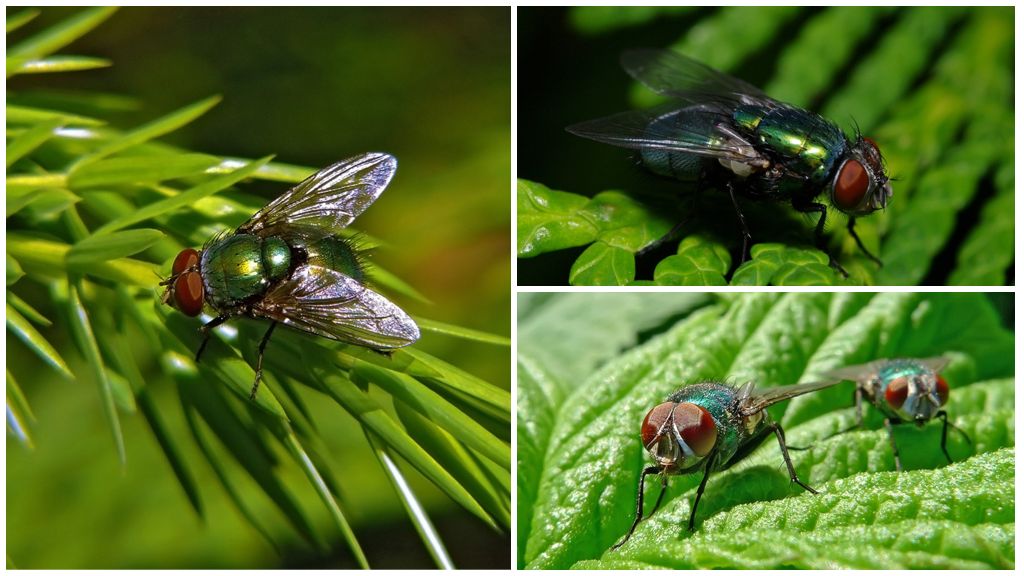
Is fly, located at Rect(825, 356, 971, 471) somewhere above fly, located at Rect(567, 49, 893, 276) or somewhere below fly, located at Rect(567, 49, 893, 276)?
below

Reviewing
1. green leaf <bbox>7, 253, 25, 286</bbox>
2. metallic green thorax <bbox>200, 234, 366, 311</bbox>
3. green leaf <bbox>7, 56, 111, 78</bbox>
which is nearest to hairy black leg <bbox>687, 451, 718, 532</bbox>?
metallic green thorax <bbox>200, 234, 366, 311</bbox>

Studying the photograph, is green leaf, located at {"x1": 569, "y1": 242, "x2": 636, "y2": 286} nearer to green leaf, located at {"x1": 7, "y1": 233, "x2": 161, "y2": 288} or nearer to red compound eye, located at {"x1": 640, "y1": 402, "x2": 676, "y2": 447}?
red compound eye, located at {"x1": 640, "y1": 402, "x2": 676, "y2": 447}

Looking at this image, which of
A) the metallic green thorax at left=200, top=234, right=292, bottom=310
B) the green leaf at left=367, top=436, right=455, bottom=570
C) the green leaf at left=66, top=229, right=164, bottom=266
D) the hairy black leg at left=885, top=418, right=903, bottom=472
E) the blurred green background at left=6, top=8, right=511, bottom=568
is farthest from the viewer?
the blurred green background at left=6, top=8, right=511, bottom=568

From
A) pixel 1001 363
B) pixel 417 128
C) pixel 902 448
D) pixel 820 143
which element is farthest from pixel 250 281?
pixel 1001 363

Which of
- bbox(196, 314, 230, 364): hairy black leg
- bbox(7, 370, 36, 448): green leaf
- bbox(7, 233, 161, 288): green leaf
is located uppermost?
bbox(7, 233, 161, 288): green leaf

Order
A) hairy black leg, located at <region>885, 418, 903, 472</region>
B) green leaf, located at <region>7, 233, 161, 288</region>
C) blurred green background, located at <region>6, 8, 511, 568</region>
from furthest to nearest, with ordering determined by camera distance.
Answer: blurred green background, located at <region>6, 8, 511, 568</region>
hairy black leg, located at <region>885, 418, 903, 472</region>
green leaf, located at <region>7, 233, 161, 288</region>

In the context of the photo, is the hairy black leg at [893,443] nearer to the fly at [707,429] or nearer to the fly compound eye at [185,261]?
the fly at [707,429]
